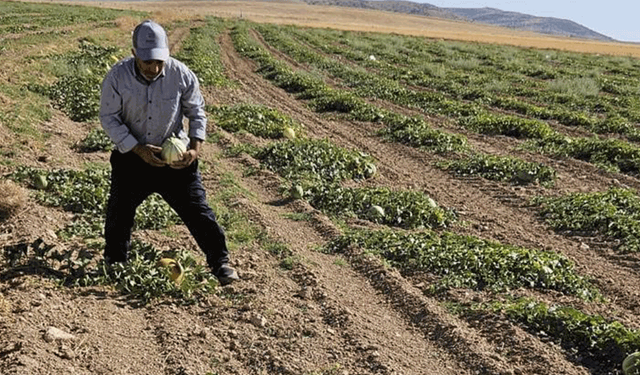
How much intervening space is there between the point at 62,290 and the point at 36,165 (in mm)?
3842

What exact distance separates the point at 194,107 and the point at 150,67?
54 centimetres

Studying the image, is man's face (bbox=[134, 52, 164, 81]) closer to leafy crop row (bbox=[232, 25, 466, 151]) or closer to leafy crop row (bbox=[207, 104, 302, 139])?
leafy crop row (bbox=[207, 104, 302, 139])

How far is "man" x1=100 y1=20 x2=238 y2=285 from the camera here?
4898 millimetres

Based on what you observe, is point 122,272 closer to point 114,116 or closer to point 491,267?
point 114,116

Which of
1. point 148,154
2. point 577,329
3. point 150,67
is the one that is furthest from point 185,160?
point 577,329

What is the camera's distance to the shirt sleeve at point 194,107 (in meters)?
5.14

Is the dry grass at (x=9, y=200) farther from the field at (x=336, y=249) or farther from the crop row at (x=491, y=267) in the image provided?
the crop row at (x=491, y=267)

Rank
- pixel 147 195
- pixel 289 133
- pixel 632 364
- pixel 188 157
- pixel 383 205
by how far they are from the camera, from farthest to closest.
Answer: pixel 289 133 → pixel 383 205 → pixel 147 195 → pixel 188 157 → pixel 632 364

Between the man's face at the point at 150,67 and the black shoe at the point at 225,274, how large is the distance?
64.8 inches

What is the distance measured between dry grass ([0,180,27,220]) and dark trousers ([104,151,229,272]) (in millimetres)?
1714

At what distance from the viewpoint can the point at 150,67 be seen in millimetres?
4797

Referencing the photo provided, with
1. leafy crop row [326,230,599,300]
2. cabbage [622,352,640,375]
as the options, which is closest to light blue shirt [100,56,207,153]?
leafy crop row [326,230,599,300]

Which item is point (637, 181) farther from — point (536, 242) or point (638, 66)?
point (638, 66)

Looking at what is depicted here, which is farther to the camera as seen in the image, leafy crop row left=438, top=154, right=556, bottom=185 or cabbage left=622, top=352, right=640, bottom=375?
leafy crop row left=438, top=154, right=556, bottom=185
